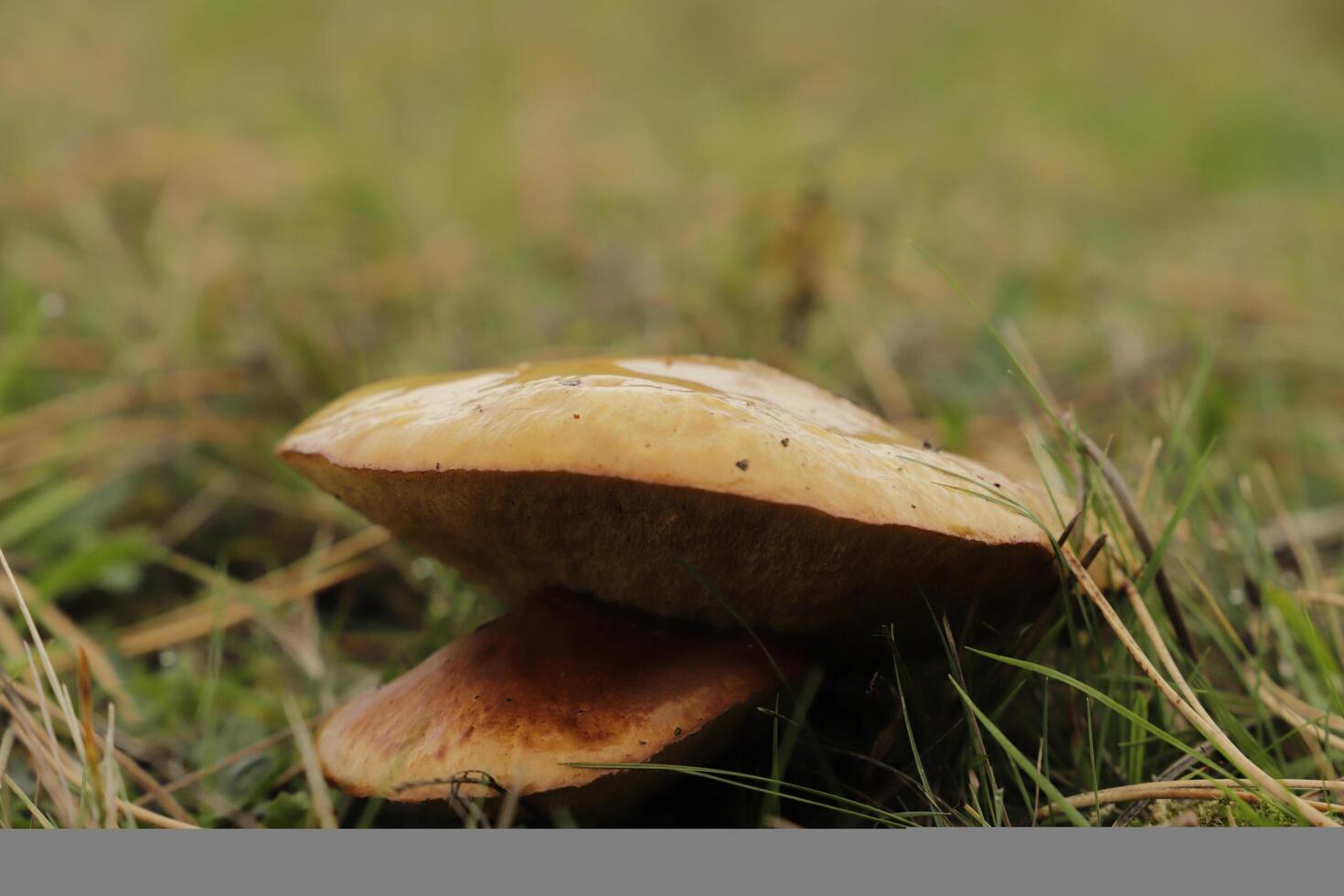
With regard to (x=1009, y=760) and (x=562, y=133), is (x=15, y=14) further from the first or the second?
(x=1009, y=760)

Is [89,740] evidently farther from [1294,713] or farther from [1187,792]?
[1294,713]

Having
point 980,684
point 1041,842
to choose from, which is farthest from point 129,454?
point 1041,842

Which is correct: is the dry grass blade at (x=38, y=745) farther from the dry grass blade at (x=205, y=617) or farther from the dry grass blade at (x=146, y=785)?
the dry grass blade at (x=205, y=617)

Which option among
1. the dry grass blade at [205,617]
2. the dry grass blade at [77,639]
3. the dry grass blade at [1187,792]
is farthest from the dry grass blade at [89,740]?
the dry grass blade at [1187,792]

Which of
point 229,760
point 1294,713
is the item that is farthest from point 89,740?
point 1294,713

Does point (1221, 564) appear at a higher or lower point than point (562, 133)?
lower

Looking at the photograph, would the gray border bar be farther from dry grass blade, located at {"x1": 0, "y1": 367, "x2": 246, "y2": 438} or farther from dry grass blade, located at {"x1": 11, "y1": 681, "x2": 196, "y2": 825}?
dry grass blade, located at {"x1": 0, "y1": 367, "x2": 246, "y2": 438}


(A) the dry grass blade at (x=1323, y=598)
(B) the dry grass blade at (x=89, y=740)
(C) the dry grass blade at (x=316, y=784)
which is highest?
(B) the dry grass blade at (x=89, y=740)
